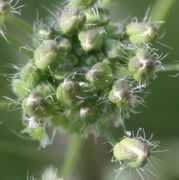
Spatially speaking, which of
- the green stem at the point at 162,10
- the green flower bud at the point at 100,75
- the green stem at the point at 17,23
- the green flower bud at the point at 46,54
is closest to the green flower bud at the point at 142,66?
the green flower bud at the point at 100,75

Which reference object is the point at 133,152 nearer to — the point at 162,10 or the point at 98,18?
the point at 98,18

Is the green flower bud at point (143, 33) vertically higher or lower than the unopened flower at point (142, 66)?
higher

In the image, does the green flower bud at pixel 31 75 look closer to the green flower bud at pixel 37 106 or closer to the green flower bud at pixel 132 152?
the green flower bud at pixel 37 106

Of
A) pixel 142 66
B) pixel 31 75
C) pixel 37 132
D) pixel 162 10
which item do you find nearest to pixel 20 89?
pixel 31 75

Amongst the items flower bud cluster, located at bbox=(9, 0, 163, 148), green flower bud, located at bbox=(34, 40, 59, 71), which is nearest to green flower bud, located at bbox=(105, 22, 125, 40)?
flower bud cluster, located at bbox=(9, 0, 163, 148)

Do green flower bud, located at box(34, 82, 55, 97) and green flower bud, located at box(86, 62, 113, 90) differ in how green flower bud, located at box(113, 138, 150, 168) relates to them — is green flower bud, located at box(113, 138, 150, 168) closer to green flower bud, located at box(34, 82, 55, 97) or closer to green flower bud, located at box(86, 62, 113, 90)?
green flower bud, located at box(86, 62, 113, 90)

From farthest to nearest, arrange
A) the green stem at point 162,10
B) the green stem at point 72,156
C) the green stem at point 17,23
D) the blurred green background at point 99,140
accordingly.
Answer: the blurred green background at point 99,140 < the green stem at point 162,10 < the green stem at point 72,156 < the green stem at point 17,23

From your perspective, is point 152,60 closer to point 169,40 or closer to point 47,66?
point 47,66

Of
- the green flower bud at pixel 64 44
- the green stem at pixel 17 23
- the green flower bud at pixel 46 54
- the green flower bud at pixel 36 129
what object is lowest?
the green flower bud at pixel 36 129
